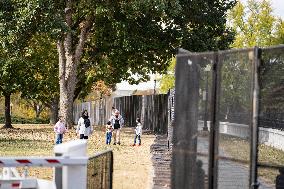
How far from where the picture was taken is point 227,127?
26.1 ft

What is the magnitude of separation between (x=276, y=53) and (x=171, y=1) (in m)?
32.4

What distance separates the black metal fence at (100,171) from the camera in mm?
9742

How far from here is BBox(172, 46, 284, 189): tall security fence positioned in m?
7.57

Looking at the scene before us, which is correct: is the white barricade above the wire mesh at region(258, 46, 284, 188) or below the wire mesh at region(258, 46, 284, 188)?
below

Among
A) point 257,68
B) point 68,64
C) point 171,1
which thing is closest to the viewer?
point 257,68

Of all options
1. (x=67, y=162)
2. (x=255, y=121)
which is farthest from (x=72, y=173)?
(x=255, y=121)

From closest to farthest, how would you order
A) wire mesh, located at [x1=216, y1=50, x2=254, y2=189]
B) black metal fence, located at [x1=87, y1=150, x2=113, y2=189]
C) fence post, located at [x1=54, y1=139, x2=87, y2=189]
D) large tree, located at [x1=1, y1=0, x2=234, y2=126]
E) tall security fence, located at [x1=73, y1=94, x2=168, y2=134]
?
1. wire mesh, located at [x1=216, y1=50, x2=254, y2=189]
2. fence post, located at [x1=54, y1=139, x2=87, y2=189]
3. black metal fence, located at [x1=87, y1=150, x2=113, y2=189]
4. large tree, located at [x1=1, y1=0, x2=234, y2=126]
5. tall security fence, located at [x1=73, y1=94, x2=168, y2=134]

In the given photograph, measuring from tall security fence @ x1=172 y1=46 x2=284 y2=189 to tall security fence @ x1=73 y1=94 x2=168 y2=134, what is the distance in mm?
31164

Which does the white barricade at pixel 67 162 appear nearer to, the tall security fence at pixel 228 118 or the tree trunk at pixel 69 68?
the tall security fence at pixel 228 118

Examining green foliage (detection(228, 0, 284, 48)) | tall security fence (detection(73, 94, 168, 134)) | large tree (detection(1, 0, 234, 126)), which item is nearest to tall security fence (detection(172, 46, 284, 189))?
large tree (detection(1, 0, 234, 126))

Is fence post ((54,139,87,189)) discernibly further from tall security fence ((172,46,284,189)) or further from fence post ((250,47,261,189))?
fence post ((250,47,261,189))

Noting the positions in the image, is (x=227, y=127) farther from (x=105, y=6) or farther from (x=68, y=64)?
(x=68, y=64)

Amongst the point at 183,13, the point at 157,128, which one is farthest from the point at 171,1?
the point at 157,128

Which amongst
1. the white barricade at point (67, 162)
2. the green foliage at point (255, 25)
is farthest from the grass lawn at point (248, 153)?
the green foliage at point (255, 25)
